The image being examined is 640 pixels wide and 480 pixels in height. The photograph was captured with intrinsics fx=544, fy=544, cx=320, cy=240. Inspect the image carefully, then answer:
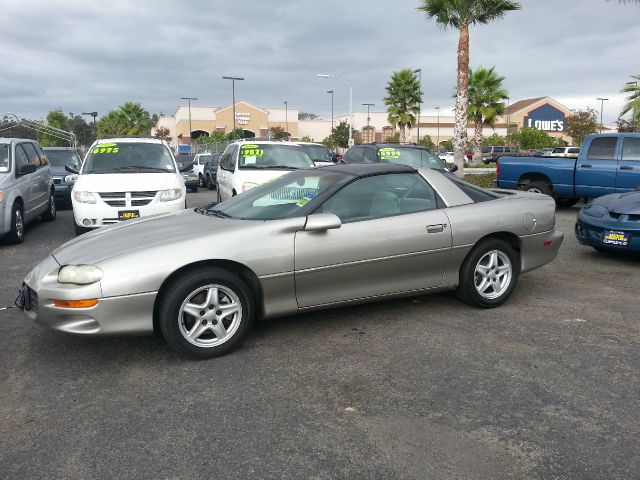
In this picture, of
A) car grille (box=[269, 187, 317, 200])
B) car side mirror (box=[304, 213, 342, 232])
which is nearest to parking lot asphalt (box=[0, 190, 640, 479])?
car side mirror (box=[304, 213, 342, 232])

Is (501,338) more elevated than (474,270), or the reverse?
(474,270)

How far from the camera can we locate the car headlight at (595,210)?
7191 millimetres

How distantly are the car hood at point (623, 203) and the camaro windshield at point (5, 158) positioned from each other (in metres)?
9.05

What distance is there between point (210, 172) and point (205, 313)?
61.5ft

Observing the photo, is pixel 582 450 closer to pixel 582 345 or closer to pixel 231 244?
pixel 582 345

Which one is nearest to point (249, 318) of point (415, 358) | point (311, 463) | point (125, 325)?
point (125, 325)

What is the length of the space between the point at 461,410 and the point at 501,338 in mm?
1303

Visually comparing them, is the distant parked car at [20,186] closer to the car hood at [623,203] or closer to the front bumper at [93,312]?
the front bumper at [93,312]

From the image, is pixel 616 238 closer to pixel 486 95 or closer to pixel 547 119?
pixel 486 95

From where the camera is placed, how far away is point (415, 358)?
389 cm

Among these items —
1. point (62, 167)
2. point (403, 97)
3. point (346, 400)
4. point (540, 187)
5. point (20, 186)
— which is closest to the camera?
point (346, 400)

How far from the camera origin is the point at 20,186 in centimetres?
901

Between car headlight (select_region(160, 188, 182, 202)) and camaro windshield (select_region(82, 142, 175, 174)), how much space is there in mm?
734

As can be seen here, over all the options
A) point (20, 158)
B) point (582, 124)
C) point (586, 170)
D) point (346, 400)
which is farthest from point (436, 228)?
point (582, 124)
